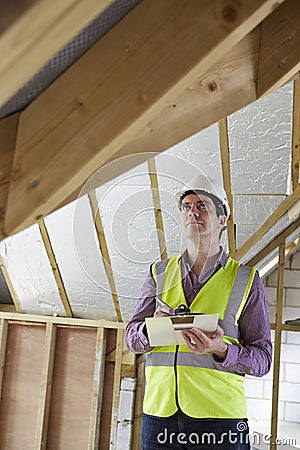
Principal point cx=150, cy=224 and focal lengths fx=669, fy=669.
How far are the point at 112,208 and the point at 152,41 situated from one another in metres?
1.32

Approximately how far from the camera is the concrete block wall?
5.13 m

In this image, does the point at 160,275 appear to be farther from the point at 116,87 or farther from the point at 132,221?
the point at 116,87

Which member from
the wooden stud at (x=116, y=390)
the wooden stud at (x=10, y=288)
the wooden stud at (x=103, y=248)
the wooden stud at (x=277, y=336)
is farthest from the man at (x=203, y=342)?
the wooden stud at (x=277, y=336)

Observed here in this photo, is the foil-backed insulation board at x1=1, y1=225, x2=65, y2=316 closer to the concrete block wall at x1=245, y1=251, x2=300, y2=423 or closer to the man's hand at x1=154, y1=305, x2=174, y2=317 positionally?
the concrete block wall at x1=245, y1=251, x2=300, y2=423

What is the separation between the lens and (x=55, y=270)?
407 centimetres

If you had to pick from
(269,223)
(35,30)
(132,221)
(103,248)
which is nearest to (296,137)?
(269,223)

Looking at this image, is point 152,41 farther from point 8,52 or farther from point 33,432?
point 33,432

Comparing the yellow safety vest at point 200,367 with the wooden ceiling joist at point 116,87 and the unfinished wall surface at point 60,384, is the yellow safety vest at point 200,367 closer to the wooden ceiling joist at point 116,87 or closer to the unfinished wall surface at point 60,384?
the wooden ceiling joist at point 116,87

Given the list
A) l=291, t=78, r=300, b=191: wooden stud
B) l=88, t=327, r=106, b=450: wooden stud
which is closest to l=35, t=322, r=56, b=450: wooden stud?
l=88, t=327, r=106, b=450: wooden stud

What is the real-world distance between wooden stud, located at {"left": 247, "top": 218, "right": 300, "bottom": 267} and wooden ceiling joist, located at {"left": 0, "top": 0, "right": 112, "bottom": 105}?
386 centimetres

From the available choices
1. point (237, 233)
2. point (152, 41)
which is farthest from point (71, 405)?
point (152, 41)

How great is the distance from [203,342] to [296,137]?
1833mm

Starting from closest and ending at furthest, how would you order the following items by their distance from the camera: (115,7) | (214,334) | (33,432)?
(115,7), (214,334), (33,432)

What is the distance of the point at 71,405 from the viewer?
4398mm
